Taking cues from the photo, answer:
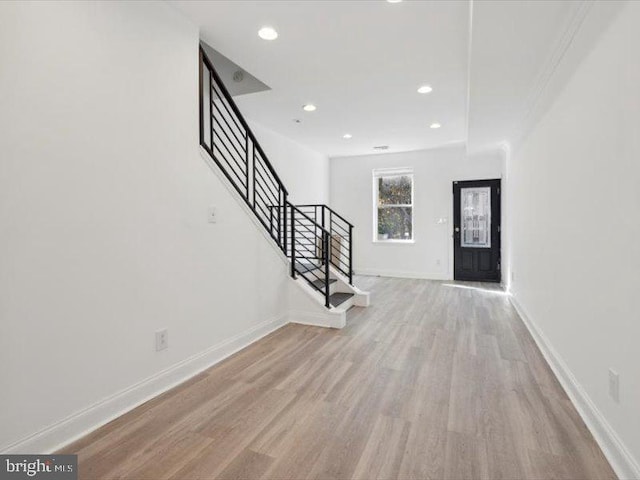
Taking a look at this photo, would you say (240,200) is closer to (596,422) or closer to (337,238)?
(596,422)

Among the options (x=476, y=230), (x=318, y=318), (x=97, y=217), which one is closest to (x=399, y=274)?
(x=476, y=230)

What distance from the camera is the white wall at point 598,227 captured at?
1493 mm

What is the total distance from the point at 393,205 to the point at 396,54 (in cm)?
472

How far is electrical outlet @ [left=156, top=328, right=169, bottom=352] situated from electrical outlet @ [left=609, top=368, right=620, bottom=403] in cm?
259

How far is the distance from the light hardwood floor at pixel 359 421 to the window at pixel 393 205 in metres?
4.48

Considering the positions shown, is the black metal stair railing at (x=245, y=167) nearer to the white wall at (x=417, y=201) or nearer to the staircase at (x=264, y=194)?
the staircase at (x=264, y=194)

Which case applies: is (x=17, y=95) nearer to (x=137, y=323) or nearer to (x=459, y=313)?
(x=137, y=323)

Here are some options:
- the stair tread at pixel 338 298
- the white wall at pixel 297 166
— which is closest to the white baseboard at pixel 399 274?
the white wall at pixel 297 166

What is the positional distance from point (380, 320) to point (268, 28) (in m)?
3.22

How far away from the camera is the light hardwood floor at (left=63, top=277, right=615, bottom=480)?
161 cm

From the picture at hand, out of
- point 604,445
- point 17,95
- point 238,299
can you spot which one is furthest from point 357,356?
point 17,95

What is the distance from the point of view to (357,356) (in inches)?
118

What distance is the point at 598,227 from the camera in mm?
1834

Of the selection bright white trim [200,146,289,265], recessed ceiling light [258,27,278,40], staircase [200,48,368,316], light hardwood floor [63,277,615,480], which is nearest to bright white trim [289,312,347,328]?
staircase [200,48,368,316]
